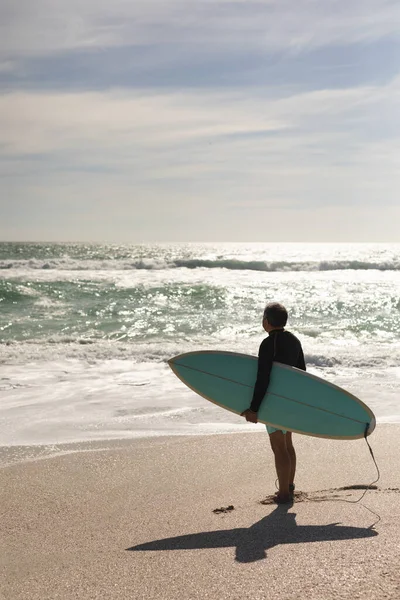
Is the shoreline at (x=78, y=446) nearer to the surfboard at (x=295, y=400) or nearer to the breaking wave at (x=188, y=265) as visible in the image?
the surfboard at (x=295, y=400)

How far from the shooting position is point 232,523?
11.2ft

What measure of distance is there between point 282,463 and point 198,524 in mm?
612

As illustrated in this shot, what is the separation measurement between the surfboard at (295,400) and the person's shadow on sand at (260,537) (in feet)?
2.11

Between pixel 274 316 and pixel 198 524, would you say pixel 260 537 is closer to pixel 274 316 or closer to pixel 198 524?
pixel 198 524

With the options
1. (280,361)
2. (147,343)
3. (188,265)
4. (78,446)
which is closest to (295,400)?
(280,361)

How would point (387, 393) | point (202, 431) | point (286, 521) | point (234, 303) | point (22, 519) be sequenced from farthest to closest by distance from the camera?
point (234, 303) < point (387, 393) < point (202, 431) < point (22, 519) < point (286, 521)

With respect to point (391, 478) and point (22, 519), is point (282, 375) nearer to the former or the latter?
point (391, 478)

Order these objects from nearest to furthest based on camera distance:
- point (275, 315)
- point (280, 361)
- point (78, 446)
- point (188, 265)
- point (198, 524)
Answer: point (198, 524) < point (275, 315) < point (280, 361) < point (78, 446) < point (188, 265)

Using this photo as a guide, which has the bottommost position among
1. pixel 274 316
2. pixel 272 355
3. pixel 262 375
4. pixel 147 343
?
pixel 147 343

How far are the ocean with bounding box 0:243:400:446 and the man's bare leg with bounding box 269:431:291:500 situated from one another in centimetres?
207

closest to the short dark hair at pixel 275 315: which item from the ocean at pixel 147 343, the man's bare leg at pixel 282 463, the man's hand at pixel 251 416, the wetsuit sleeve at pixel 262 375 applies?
the wetsuit sleeve at pixel 262 375

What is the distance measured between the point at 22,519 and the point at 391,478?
2309mm

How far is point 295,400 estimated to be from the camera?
3.83 meters

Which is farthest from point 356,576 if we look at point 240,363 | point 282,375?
point 240,363
